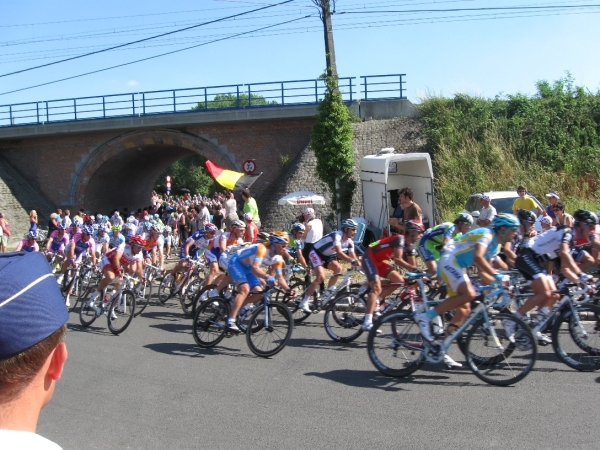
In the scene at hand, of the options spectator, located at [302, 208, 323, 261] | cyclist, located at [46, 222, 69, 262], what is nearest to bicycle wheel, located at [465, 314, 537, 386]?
spectator, located at [302, 208, 323, 261]

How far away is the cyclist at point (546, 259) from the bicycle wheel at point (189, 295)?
6.63 meters

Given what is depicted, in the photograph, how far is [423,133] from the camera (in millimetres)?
26578

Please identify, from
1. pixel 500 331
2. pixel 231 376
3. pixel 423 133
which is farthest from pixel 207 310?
pixel 423 133

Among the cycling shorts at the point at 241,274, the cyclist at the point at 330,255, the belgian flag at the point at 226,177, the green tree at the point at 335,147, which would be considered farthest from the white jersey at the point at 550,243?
the belgian flag at the point at 226,177

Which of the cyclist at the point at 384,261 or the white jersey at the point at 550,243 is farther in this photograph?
the cyclist at the point at 384,261

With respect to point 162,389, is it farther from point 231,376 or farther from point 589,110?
point 589,110

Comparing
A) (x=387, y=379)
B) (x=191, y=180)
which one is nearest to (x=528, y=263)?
(x=387, y=379)

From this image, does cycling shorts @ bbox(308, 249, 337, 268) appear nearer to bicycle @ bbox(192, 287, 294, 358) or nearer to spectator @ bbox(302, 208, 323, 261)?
bicycle @ bbox(192, 287, 294, 358)

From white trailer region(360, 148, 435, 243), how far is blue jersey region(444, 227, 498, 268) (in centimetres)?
1123

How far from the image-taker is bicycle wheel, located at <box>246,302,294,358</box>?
8867mm

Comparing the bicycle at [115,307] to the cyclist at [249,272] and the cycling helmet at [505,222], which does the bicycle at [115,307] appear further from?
the cycling helmet at [505,222]

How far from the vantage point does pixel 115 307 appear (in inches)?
436

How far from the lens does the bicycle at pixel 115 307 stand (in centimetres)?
1091

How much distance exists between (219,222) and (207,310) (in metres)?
14.8
